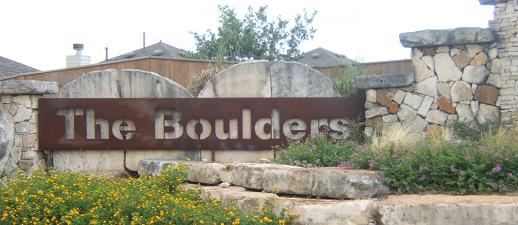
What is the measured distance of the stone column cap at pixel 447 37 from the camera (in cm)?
1009

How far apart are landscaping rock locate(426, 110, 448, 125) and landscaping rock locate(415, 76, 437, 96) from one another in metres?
Result: 0.28

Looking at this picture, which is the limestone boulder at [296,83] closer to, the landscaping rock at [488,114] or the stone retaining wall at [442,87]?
the stone retaining wall at [442,87]

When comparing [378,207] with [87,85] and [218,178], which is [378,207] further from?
[87,85]

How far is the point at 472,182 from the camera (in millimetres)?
6918

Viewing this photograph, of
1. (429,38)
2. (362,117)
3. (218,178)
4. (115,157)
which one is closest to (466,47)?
(429,38)

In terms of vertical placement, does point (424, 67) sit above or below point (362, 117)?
above

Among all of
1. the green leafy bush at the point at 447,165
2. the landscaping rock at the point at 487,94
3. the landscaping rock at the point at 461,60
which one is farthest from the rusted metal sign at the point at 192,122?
the green leafy bush at the point at 447,165

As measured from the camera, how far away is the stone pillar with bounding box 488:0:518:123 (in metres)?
9.95

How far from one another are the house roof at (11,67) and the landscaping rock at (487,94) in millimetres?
18025

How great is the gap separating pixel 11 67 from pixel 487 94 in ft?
64.0

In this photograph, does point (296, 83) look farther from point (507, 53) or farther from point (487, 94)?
point (507, 53)

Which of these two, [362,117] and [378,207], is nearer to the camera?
[378,207]

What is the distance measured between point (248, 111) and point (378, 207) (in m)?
4.60

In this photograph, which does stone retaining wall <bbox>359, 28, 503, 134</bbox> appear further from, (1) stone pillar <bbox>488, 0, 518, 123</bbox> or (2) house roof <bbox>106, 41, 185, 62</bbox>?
(2) house roof <bbox>106, 41, 185, 62</bbox>
